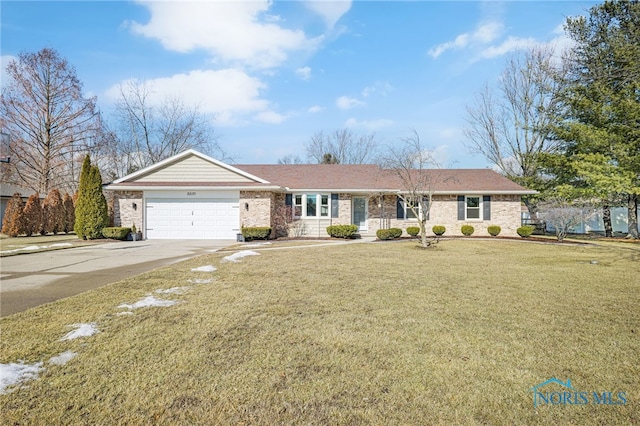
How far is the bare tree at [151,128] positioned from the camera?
101 ft

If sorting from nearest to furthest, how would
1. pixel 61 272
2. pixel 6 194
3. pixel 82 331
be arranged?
pixel 82 331
pixel 61 272
pixel 6 194

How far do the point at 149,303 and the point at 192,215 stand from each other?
13.5 meters

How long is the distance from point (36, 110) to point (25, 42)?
463 cm

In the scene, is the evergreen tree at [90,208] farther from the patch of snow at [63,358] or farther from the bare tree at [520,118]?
the bare tree at [520,118]

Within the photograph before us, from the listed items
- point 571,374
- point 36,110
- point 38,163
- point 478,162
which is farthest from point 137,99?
point 571,374

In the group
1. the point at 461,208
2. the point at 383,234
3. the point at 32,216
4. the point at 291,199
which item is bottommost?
the point at 383,234

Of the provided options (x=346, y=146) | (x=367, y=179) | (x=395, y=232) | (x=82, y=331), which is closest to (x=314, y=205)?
(x=367, y=179)

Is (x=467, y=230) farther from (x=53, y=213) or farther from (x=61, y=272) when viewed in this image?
(x=53, y=213)

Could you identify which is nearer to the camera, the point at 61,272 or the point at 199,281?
the point at 199,281

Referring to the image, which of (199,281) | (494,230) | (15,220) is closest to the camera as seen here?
(199,281)

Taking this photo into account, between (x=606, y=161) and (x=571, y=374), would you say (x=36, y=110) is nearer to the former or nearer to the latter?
(x=571, y=374)

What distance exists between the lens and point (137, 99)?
1203 inches

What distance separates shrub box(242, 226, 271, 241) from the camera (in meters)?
17.0

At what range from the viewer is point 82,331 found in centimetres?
418
